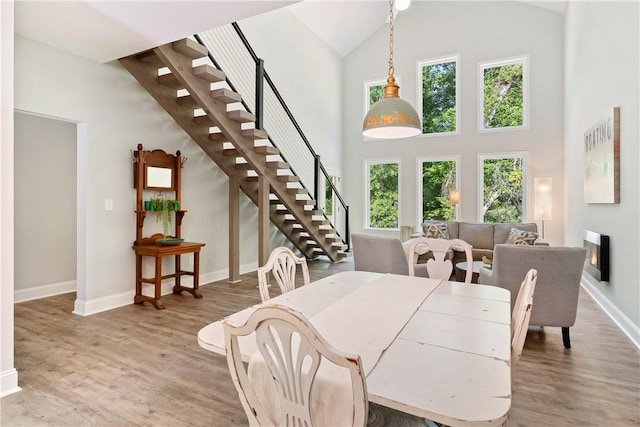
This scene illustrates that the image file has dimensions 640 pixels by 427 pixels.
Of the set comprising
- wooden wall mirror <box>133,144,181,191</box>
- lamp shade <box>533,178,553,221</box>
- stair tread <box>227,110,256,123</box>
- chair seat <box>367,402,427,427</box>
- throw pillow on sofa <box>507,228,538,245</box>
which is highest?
stair tread <box>227,110,256,123</box>

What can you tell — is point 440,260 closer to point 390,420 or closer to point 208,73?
point 390,420

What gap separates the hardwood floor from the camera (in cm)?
204

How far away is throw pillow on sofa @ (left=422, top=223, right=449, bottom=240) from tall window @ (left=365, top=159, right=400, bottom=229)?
2191mm

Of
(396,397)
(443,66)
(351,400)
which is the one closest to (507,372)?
(396,397)

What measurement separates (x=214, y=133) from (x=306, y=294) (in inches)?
134

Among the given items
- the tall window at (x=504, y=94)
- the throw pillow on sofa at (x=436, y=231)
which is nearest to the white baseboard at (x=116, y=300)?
the throw pillow on sofa at (x=436, y=231)

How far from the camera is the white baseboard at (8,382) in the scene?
2271mm

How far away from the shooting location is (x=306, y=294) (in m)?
2.03

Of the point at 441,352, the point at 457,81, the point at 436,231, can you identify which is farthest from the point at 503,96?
the point at 441,352

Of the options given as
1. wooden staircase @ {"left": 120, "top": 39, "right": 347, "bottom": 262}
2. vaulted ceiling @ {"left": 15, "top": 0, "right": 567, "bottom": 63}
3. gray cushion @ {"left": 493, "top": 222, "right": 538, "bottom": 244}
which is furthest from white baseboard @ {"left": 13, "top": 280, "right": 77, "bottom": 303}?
gray cushion @ {"left": 493, "top": 222, "right": 538, "bottom": 244}

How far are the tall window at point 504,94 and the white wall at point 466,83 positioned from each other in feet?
0.43

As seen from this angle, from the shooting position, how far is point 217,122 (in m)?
4.10

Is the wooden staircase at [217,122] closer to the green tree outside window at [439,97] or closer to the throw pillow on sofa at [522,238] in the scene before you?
the throw pillow on sofa at [522,238]

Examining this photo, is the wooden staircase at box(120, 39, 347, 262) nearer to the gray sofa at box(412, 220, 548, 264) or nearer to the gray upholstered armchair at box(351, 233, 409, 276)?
the gray upholstered armchair at box(351, 233, 409, 276)
